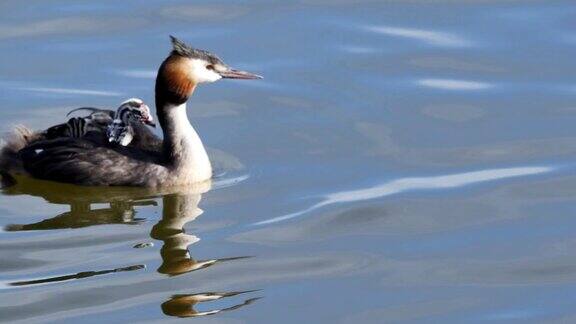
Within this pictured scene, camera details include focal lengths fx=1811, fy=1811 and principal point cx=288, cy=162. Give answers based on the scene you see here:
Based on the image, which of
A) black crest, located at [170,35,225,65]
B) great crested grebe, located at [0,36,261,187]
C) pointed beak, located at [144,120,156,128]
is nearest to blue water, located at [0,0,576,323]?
great crested grebe, located at [0,36,261,187]

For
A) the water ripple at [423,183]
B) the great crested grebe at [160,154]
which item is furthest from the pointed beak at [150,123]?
the water ripple at [423,183]

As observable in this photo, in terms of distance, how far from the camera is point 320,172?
516 inches

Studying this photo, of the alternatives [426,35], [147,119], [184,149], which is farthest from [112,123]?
[426,35]

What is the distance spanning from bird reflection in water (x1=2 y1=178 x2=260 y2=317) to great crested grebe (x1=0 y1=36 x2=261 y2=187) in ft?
0.31

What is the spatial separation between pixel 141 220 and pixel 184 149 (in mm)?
1028

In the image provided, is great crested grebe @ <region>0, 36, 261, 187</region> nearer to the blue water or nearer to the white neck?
the white neck

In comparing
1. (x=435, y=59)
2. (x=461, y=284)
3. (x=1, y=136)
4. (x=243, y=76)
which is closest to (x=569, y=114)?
(x=435, y=59)

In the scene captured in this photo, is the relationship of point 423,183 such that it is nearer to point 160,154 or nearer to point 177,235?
point 177,235

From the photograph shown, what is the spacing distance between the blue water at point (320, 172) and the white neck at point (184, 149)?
8.7 inches

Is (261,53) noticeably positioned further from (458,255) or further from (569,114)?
(458,255)

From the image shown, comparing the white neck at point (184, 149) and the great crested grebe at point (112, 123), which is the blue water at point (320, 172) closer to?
the white neck at point (184, 149)

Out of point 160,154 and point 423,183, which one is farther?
point 160,154

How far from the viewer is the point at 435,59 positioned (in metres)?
15.5

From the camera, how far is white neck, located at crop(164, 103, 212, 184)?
43.4 ft
